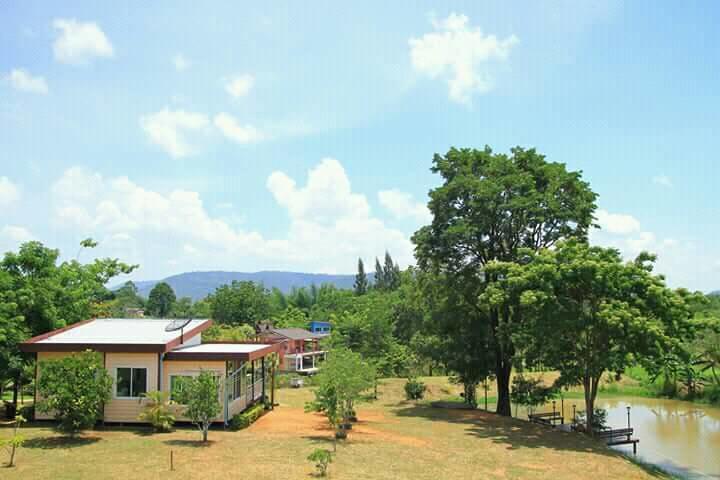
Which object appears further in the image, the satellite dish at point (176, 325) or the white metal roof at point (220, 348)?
the satellite dish at point (176, 325)

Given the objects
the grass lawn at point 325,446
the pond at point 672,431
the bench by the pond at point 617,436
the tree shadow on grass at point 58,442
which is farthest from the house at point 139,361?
the pond at point 672,431

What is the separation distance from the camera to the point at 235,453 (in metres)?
17.9

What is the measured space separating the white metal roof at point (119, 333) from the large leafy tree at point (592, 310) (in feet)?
43.8

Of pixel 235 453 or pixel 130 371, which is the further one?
pixel 130 371

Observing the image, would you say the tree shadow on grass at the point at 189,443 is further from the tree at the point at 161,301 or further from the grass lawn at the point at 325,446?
the tree at the point at 161,301

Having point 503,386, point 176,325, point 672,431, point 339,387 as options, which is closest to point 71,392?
point 176,325

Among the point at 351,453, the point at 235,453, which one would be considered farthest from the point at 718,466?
the point at 235,453

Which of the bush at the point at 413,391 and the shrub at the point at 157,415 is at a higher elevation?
the shrub at the point at 157,415

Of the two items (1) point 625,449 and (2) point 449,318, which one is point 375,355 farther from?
(1) point 625,449

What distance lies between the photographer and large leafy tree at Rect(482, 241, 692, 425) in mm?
21375

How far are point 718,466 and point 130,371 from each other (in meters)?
23.1

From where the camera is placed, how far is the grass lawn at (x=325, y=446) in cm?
1575

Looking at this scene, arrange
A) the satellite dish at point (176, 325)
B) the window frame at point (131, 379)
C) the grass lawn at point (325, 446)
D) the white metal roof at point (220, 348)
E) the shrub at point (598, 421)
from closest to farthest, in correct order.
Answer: the grass lawn at point (325, 446)
the window frame at point (131, 379)
the white metal roof at point (220, 348)
the satellite dish at point (176, 325)
the shrub at point (598, 421)

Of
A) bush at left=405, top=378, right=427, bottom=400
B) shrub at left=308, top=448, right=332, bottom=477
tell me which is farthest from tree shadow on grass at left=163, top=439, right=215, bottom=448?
bush at left=405, top=378, right=427, bottom=400
